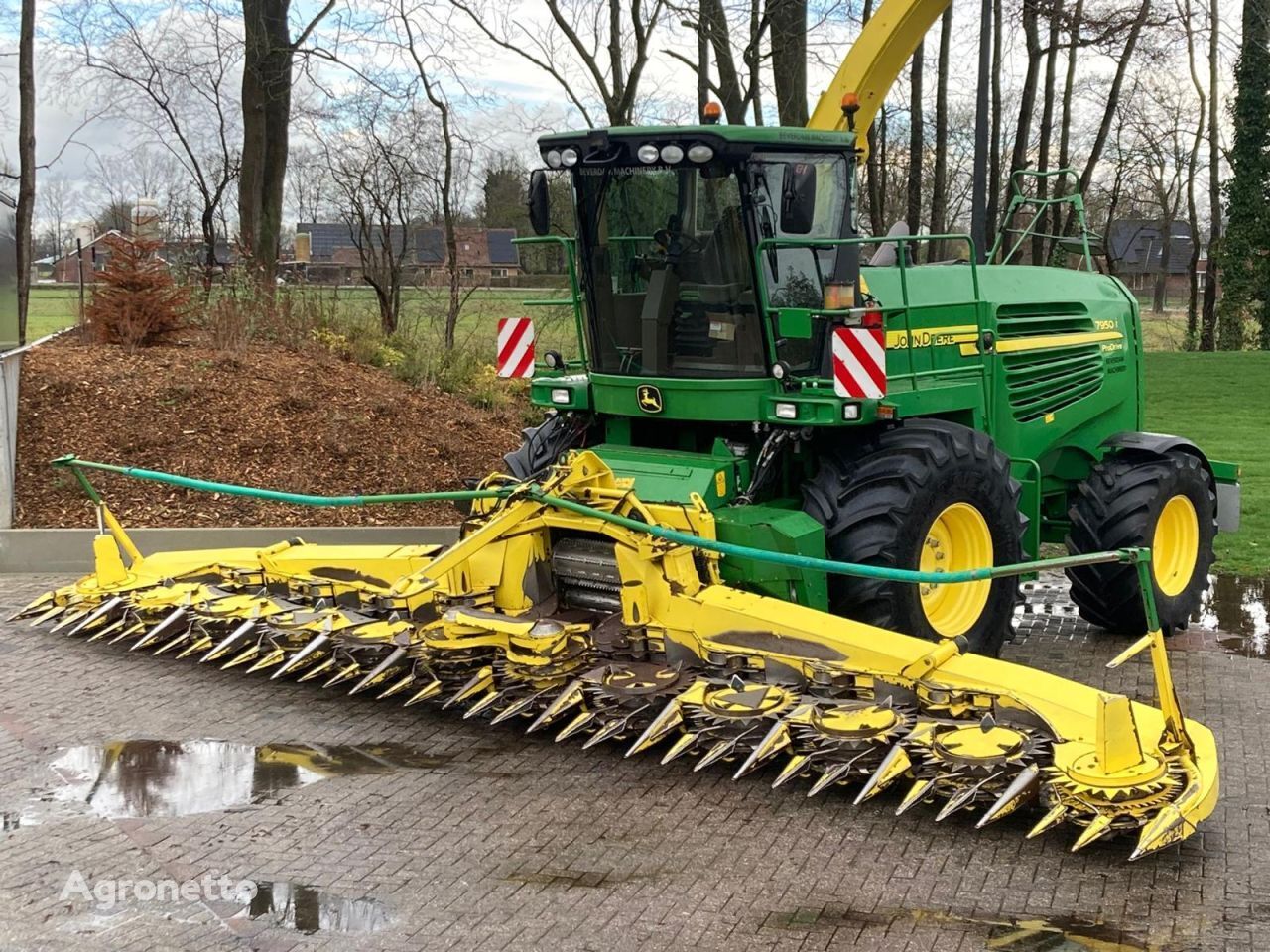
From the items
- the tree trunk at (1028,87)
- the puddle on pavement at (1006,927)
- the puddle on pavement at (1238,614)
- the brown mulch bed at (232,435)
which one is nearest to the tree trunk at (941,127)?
the tree trunk at (1028,87)

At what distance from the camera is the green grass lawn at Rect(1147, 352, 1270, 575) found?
1114 cm

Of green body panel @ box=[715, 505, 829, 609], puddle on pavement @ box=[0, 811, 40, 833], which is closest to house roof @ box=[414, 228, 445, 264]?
green body panel @ box=[715, 505, 829, 609]

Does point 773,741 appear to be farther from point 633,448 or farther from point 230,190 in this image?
point 230,190

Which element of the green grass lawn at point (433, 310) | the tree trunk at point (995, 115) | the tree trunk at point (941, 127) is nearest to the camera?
the green grass lawn at point (433, 310)

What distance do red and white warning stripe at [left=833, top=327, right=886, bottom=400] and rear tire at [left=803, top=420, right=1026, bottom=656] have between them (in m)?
0.37

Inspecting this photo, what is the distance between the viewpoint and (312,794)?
5.60 m

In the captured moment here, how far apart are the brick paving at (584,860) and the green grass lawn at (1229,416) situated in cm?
500

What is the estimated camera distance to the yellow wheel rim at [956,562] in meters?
7.20

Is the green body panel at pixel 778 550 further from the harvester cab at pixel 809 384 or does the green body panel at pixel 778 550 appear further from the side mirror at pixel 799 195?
the side mirror at pixel 799 195

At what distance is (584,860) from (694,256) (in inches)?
134

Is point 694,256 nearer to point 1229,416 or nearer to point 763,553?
point 763,553

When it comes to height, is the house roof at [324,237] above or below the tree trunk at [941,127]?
below

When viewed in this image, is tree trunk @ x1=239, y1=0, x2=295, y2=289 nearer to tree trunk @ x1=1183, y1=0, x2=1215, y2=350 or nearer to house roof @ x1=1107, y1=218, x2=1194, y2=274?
tree trunk @ x1=1183, y1=0, x2=1215, y2=350

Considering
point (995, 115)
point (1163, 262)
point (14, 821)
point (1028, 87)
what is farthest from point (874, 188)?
point (14, 821)
